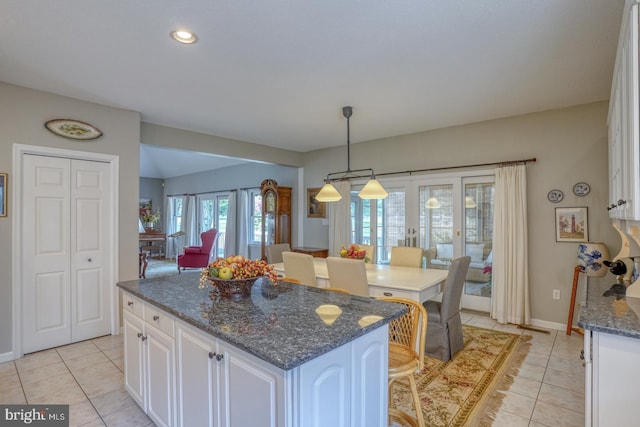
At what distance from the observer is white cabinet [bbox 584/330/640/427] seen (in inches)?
56.9

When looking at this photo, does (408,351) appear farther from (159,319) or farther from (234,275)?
(159,319)

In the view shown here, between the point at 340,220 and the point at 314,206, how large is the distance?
0.76 meters

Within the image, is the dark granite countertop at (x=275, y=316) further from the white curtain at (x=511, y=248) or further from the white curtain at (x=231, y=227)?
the white curtain at (x=231, y=227)

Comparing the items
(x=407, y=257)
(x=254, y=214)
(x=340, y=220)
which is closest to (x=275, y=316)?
(x=407, y=257)

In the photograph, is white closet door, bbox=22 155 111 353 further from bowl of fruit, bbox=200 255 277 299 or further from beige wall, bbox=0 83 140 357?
bowl of fruit, bbox=200 255 277 299

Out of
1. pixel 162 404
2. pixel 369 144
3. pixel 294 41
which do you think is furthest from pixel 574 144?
pixel 162 404

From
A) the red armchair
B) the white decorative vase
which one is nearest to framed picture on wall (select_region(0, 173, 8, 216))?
the red armchair

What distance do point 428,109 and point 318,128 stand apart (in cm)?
155

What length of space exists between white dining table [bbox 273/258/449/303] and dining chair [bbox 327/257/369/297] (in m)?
A: 0.13

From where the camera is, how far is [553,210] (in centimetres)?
390

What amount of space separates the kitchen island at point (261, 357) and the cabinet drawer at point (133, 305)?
0.04ft

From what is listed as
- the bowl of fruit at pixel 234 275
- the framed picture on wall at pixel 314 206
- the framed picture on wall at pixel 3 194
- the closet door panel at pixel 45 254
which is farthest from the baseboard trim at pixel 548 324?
the framed picture on wall at pixel 3 194

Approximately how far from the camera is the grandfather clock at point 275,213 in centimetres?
638

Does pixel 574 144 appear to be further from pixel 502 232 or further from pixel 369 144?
pixel 369 144
